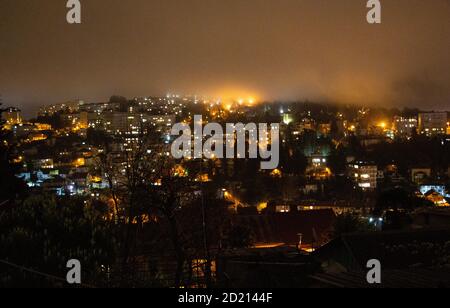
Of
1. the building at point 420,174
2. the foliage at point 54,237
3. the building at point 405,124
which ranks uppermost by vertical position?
the building at point 405,124

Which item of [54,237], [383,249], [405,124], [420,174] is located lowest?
[420,174]

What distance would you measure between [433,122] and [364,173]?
34344mm

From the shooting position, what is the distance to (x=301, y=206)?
26.8 m

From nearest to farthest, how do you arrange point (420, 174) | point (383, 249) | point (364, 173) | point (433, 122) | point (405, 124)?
1. point (383, 249)
2. point (420, 174)
3. point (364, 173)
4. point (433, 122)
5. point (405, 124)

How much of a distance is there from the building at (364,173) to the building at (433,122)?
29.1m

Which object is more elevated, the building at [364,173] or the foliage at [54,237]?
the foliage at [54,237]

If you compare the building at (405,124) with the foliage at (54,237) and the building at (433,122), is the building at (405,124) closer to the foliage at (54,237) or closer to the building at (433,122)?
the building at (433,122)

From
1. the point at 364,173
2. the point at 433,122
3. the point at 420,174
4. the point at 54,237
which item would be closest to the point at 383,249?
the point at 54,237

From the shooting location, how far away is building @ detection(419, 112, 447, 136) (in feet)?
224

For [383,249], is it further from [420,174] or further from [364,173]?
[420,174]

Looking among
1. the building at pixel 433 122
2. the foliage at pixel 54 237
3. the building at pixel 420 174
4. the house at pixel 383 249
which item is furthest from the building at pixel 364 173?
the foliage at pixel 54 237

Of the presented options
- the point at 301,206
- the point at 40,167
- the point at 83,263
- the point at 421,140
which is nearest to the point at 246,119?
the point at 421,140

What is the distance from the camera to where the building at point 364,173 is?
132 feet

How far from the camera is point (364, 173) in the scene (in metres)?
41.5
